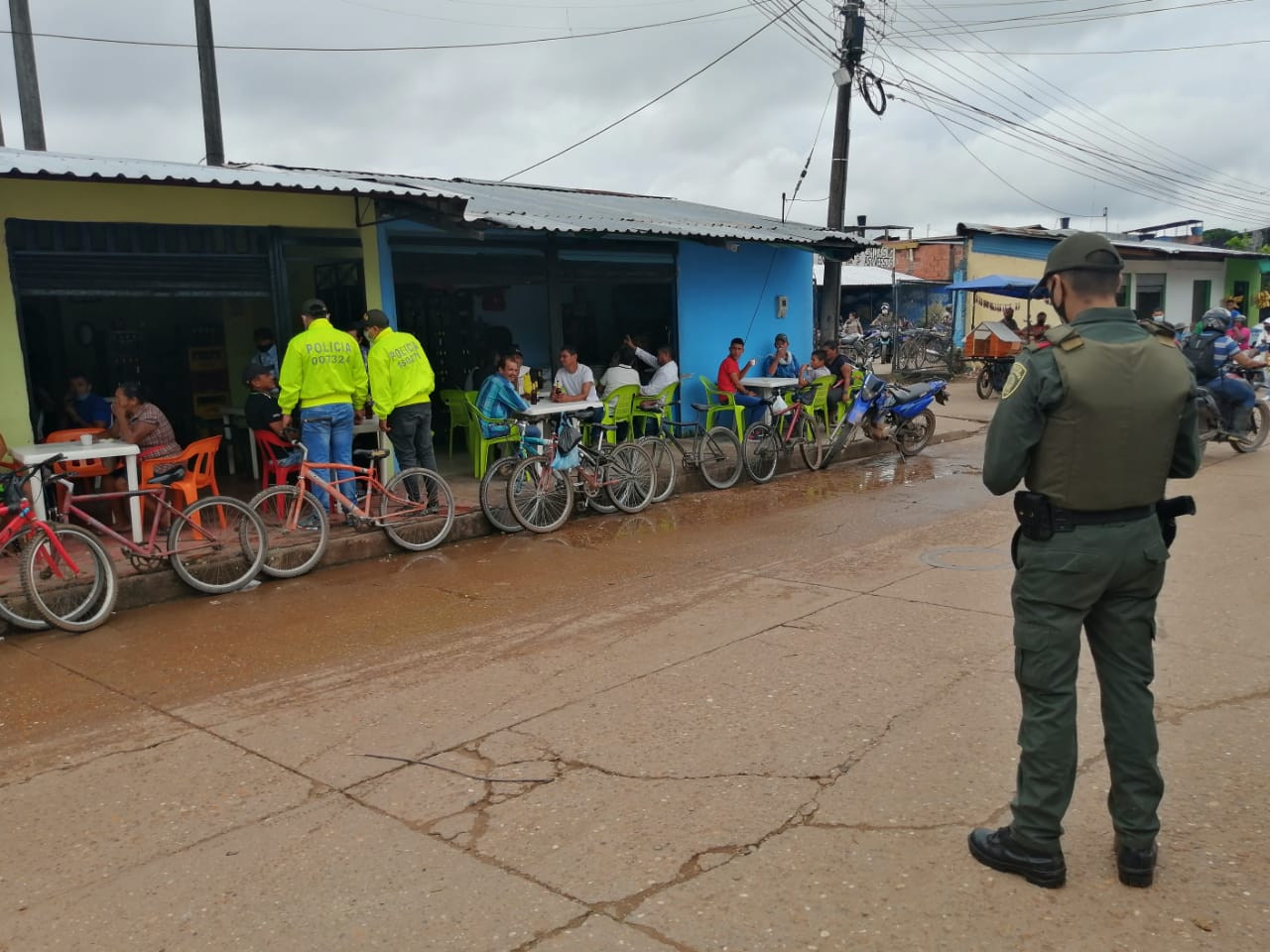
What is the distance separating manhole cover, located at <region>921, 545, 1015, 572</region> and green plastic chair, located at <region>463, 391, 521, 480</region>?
393cm

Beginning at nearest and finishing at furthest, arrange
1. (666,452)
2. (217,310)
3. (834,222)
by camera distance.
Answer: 1. (666,452)
2. (217,310)
3. (834,222)

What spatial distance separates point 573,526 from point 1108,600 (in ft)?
21.4

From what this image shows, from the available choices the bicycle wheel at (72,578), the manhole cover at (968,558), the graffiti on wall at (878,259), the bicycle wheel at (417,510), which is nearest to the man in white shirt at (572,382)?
the bicycle wheel at (417,510)

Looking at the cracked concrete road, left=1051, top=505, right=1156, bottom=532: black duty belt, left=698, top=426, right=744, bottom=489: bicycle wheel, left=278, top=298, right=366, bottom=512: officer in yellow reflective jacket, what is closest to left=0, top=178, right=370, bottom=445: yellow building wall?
left=278, top=298, right=366, bottom=512: officer in yellow reflective jacket

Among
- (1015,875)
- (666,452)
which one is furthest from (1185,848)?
(666,452)

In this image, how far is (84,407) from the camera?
9336mm

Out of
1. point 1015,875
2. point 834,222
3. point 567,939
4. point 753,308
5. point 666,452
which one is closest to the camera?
point 567,939

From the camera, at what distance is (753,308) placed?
14508mm

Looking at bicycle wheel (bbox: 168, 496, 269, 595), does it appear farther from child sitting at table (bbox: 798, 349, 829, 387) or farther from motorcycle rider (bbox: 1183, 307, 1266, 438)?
motorcycle rider (bbox: 1183, 307, 1266, 438)

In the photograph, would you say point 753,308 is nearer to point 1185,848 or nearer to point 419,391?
point 419,391

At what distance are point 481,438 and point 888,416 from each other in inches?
208

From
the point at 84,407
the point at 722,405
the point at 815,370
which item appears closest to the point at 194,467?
the point at 84,407

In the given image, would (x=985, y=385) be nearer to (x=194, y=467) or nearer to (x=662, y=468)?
(x=662, y=468)

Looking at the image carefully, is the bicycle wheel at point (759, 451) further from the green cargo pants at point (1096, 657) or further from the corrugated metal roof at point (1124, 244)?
the corrugated metal roof at point (1124, 244)
